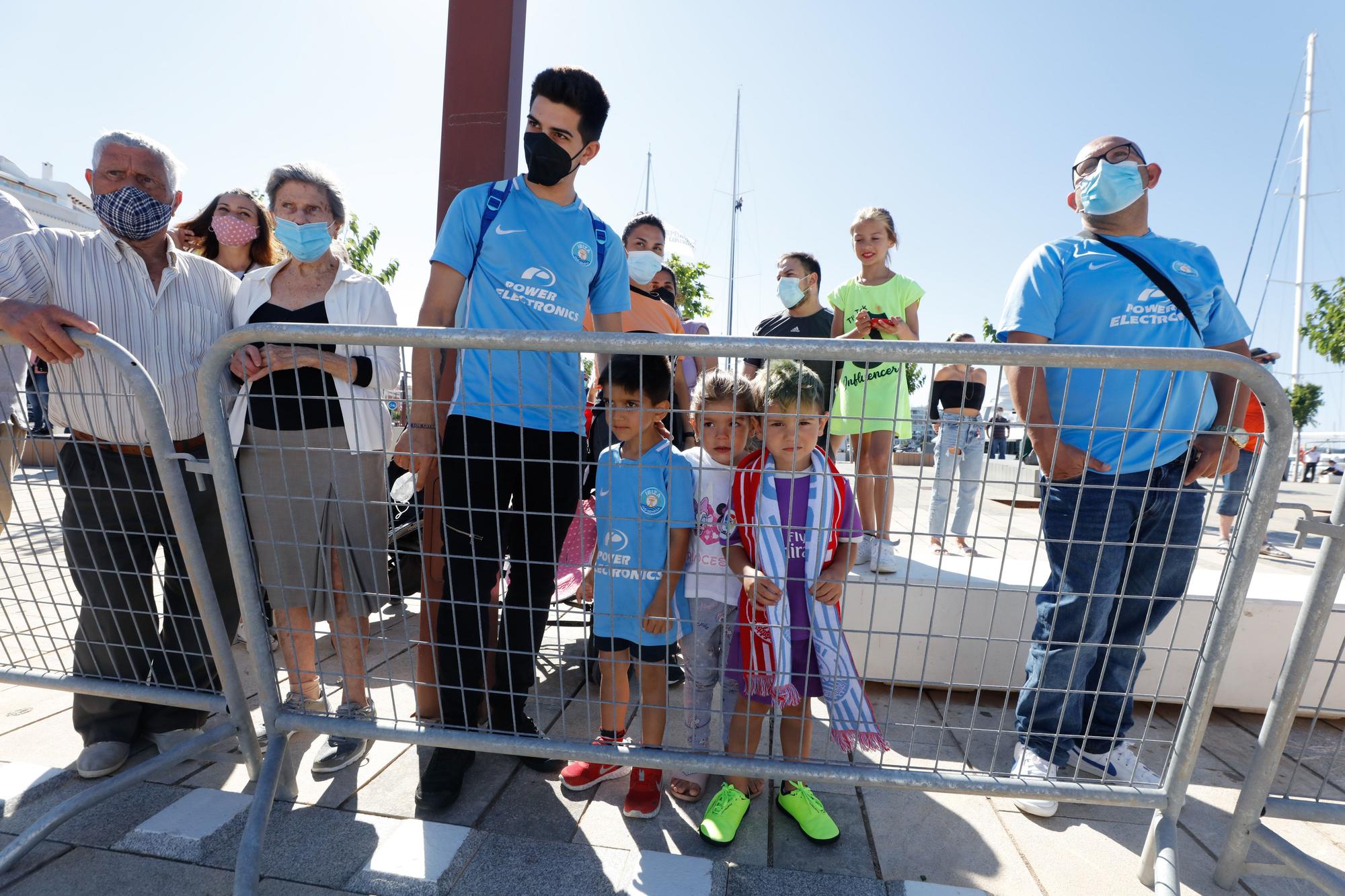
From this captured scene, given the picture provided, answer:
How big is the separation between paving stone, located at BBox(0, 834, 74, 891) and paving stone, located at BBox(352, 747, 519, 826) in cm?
73

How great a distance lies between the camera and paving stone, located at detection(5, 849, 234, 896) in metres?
1.73

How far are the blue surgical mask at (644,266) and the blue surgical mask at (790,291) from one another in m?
1.01

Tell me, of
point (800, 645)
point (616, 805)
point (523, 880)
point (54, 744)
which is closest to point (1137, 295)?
point (800, 645)

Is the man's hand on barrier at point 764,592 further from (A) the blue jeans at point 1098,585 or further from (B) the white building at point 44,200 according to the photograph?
(B) the white building at point 44,200

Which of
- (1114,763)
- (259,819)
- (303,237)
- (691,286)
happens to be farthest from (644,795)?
(691,286)

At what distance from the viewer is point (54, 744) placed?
7.90 feet

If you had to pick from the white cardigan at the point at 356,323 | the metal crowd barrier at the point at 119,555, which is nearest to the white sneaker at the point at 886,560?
the white cardigan at the point at 356,323

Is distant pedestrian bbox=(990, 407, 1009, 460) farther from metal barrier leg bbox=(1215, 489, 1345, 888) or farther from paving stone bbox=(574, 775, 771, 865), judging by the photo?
paving stone bbox=(574, 775, 771, 865)

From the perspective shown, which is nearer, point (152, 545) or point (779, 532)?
point (779, 532)

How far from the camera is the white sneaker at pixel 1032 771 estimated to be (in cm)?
211

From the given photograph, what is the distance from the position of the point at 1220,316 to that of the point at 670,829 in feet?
8.28

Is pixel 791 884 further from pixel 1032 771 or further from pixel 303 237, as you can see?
pixel 303 237

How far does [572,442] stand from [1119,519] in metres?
1.85

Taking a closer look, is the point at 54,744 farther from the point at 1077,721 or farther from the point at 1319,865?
the point at 1319,865
